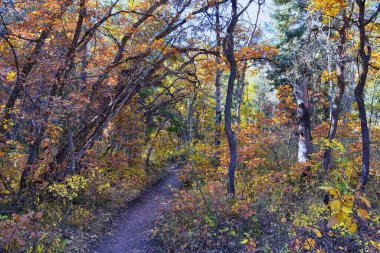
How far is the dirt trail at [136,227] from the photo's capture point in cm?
691

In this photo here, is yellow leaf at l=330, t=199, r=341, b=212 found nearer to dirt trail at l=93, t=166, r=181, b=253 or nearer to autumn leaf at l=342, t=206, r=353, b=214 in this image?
autumn leaf at l=342, t=206, r=353, b=214

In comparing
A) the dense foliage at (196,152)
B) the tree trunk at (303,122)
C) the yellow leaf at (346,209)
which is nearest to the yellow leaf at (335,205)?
the yellow leaf at (346,209)

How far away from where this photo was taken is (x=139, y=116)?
47.1 ft

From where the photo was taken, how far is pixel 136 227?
27.9 feet

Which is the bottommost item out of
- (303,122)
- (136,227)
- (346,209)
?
(136,227)

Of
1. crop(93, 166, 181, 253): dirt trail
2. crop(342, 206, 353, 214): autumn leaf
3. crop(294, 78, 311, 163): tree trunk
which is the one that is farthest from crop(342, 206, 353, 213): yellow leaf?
crop(294, 78, 311, 163): tree trunk

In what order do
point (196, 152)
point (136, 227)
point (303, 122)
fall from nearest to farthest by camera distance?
1. point (136, 227)
2. point (303, 122)
3. point (196, 152)

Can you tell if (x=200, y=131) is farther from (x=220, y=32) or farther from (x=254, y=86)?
(x=220, y=32)

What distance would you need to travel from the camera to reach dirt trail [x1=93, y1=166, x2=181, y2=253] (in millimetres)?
6914

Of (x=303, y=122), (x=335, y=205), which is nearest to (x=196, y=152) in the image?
(x=303, y=122)

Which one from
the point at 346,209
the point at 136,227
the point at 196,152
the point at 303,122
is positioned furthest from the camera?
the point at 196,152

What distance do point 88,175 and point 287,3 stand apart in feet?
37.1

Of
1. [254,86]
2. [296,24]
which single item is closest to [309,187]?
[296,24]

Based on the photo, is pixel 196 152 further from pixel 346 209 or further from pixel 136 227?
pixel 346 209
